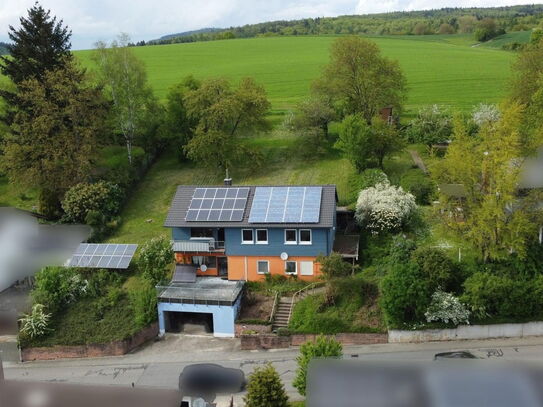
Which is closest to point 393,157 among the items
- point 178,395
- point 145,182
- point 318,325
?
point 145,182

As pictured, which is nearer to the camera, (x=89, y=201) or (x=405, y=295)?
(x=405, y=295)

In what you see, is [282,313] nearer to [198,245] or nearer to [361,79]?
[198,245]

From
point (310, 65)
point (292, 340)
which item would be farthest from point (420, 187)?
point (310, 65)

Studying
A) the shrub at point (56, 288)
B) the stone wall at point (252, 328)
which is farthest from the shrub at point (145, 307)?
the stone wall at point (252, 328)

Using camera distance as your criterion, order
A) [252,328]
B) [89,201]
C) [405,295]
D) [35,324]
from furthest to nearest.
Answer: [89,201] < [35,324] < [252,328] < [405,295]

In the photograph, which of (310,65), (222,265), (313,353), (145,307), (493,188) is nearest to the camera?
(313,353)

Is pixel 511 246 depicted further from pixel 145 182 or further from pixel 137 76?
pixel 137 76

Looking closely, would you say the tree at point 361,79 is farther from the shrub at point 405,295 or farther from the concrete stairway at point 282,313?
the shrub at point 405,295
